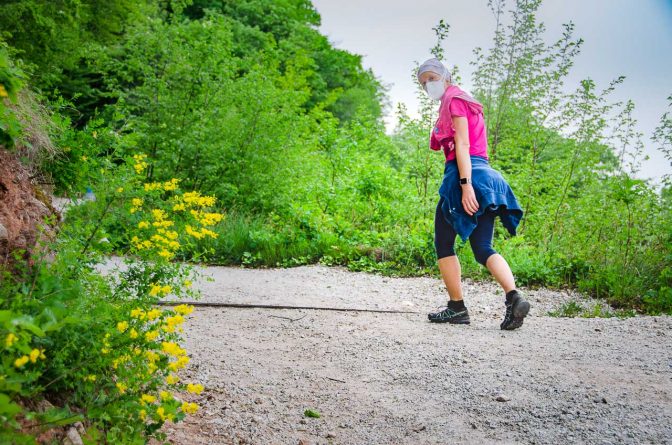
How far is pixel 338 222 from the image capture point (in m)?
8.80

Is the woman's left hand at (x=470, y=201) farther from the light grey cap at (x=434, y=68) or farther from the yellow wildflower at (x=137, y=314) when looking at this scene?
the yellow wildflower at (x=137, y=314)

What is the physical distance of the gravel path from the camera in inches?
115

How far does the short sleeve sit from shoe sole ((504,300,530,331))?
1.50m

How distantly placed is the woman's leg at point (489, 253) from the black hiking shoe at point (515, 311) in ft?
0.27

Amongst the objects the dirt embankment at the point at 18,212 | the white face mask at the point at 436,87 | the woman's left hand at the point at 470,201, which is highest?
the white face mask at the point at 436,87

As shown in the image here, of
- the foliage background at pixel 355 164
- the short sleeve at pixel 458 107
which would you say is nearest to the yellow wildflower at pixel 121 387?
the short sleeve at pixel 458 107

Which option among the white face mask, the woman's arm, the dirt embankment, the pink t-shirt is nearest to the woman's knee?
the woman's arm

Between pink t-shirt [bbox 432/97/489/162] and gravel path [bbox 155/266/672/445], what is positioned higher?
pink t-shirt [bbox 432/97/489/162]

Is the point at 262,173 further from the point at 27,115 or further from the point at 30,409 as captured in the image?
the point at 30,409

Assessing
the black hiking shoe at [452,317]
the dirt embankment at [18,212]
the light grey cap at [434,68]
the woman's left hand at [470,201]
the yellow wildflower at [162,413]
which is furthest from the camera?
the black hiking shoe at [452,317]

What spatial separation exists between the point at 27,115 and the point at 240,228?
5327 mm

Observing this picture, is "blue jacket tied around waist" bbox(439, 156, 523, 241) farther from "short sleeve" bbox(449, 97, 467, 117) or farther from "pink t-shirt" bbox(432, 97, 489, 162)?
"short sleeve" bbox(449, 97, 467, 117)

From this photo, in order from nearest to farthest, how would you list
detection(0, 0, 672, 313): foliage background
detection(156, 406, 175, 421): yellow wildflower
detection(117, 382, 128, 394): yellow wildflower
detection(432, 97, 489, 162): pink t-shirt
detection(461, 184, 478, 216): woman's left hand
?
detection(156, 406, 175, 421): yellow wildflower < detection(117, 382, 128, 394): yellow wildflower < detection(461, 184, 478, 216): woman's left hand < detection(432, 97, 489, 162): pink t-shirt < detection(0, 0, 672, 313): foliage background

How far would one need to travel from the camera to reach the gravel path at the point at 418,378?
115 inches
